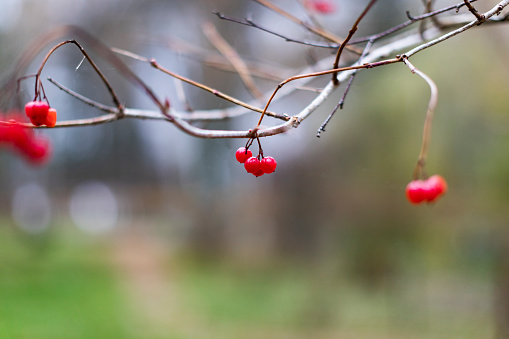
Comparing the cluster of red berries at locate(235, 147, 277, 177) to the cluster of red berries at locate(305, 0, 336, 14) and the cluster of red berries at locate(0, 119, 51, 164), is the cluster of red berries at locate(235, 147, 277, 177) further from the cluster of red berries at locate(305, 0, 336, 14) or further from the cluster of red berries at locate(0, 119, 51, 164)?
the cluster of red berries at locate(305, 0, 336, 14)

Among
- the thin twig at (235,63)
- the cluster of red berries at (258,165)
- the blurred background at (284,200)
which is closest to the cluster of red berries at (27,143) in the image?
the blurred background at (284,200)

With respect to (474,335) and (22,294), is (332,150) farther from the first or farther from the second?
(22,294)

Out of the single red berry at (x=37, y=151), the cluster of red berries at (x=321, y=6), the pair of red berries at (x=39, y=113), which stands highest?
the cluster of red berries at (x=321, y=6)

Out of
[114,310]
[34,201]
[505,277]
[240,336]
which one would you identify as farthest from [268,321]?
[34,201]

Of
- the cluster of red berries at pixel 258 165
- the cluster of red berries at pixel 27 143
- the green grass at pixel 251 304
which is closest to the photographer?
the cluster of red berries at pixel 258 165

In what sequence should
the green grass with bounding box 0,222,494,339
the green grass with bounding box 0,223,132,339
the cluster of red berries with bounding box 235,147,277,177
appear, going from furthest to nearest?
the green grass with bounding box 0,223,132,339, the green grass with bounding box 0,222,494,339, the cluster of red berries with bounding box 235,147,277,177

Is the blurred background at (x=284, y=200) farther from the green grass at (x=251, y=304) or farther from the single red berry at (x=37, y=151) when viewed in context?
the single red berry at (x=37, y=151)

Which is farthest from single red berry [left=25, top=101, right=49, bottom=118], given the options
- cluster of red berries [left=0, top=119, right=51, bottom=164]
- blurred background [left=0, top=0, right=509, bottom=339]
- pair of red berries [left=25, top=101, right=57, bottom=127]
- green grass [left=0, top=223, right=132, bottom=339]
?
green grass [left=0, top=223, right=132, bottom=339]
